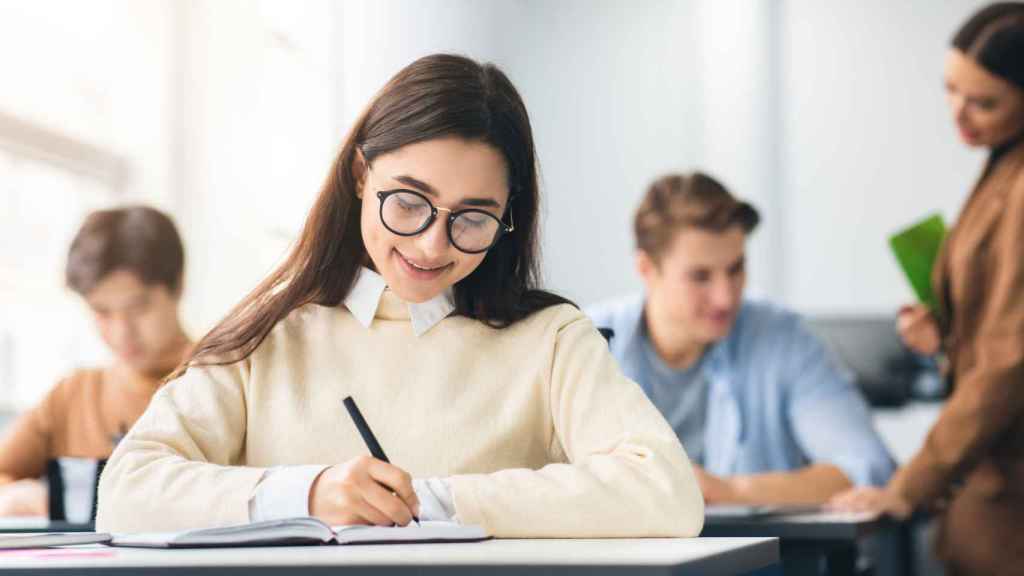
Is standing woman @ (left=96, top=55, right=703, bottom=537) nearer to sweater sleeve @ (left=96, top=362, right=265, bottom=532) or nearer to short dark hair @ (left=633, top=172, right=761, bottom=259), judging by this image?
sweater sleeve @ (left=96, top=362, right=265, bottom=532)

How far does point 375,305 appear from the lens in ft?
5.40

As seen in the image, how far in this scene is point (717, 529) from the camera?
1.98m

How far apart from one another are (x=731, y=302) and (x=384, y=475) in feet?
5.79

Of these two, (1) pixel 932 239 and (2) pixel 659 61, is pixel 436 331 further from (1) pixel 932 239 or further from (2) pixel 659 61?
(2) pixel 659 61

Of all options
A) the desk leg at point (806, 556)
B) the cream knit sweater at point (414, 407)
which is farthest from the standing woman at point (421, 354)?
the desk leg at point (806, 556)

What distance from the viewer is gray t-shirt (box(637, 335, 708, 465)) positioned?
2.96 m

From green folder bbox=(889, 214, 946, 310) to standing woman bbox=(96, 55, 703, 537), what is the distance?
139cm

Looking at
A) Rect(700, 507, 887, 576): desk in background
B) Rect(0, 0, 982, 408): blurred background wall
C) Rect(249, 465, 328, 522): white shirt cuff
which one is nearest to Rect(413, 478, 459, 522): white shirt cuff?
Rect(249, 465, 328, 522): white shirt cuff

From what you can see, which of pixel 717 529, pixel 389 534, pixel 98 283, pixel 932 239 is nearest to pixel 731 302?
pixel 932 239

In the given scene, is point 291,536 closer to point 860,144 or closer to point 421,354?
point 421,354

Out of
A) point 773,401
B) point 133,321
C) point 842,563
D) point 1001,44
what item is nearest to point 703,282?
point 773,401

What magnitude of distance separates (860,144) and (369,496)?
5.09 meters

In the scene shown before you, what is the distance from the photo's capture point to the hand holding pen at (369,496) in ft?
4.33

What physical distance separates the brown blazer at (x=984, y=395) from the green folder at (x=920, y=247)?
1.1 inches
